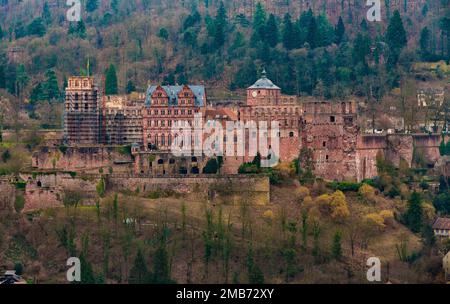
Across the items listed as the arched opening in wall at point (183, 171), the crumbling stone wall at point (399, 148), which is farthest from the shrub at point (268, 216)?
the crumbling stone wall at point (399, 148)

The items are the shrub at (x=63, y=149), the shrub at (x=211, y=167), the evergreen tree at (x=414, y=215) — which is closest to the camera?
the evergreen tree at (x=414, y=215)

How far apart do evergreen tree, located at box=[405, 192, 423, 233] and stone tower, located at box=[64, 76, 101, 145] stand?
17.9m

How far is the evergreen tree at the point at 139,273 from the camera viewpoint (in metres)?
75.4

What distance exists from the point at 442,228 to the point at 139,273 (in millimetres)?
16356

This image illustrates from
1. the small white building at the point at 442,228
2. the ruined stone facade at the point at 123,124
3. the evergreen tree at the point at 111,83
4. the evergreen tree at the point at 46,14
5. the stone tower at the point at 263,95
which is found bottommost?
the small white building at the point at 442,228

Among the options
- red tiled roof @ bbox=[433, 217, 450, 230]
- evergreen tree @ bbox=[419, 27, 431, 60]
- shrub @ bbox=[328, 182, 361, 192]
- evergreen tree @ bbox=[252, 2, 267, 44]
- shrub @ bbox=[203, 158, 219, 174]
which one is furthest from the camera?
evergreen tree @ bbox=[252, 2, 267, 44]

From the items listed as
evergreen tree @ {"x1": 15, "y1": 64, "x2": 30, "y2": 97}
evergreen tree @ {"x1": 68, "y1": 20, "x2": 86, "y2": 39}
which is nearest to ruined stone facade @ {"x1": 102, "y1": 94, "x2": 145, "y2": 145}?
evergreen tree @ {"x1": 15, "y1": 64, "x2": 30, "y2": 97}

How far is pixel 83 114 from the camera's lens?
Result: 3536 inches

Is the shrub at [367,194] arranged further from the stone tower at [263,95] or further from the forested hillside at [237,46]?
the forested hillside at [237,46]

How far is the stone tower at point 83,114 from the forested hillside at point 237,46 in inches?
487

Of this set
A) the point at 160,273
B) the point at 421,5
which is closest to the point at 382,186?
the point at 160,273

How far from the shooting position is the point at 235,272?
250 feet

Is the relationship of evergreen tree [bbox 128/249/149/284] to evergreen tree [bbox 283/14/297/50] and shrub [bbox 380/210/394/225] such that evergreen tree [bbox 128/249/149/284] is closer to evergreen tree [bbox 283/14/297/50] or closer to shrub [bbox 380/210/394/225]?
shrub [bbox 380/210/394/225]

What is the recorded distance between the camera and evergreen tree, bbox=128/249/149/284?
7538 cm
